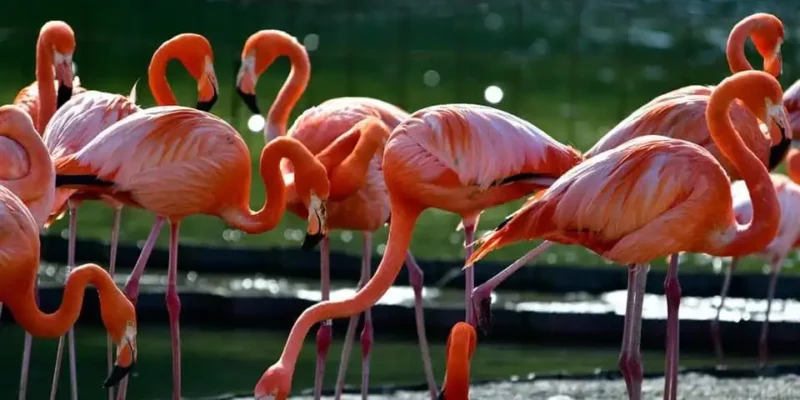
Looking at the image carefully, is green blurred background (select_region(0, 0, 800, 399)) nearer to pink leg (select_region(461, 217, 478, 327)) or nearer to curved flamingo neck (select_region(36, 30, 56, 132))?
curved flamingo neck (select_region(36, 30, 56, 132))

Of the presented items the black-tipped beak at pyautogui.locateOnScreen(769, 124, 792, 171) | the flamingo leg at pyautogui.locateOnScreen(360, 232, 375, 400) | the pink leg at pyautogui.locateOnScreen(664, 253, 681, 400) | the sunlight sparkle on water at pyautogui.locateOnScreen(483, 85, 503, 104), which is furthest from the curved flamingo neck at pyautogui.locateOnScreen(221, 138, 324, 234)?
the sunlight sparkle on water at pyautogui.locateOnScreen(483, 85, 503, 104)

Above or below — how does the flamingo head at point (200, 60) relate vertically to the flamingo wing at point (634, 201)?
above

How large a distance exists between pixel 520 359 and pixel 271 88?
323 inches

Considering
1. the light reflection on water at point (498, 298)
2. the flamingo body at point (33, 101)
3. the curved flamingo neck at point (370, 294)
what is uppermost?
the flamingo body at point (33, 101)

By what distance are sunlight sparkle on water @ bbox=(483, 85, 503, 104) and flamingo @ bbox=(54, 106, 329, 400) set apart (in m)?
9.60

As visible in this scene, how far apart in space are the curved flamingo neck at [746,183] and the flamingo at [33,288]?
2.11 metres

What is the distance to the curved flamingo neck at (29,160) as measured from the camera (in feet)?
19.8

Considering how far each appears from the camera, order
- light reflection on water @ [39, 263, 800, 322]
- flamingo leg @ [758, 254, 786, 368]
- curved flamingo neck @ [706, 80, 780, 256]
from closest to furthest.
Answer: curved flamingo neck @ [706, 80, 780, 256] → flamingo leg @ [758, 254, 786, 368] → light reflection on water @ [39, 263, 800, 322]

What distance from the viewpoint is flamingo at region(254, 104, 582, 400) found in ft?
20.2

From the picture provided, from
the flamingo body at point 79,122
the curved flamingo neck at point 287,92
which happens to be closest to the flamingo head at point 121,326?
the flamingo body at point 79,122

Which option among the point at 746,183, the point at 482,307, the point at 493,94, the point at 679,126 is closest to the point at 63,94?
the point at 482,307

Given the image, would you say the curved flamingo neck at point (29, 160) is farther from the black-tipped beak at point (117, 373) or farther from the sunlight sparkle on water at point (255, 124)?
the sunlight sparkle on water at point (255, 124)

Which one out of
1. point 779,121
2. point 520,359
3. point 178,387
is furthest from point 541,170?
point 520,359

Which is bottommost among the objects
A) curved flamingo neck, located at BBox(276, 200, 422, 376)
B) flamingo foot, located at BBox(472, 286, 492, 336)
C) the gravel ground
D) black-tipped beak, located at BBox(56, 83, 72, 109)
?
the gravel ground
